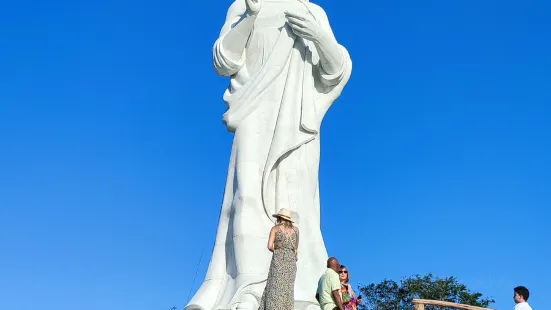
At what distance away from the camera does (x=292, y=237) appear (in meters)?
10.5

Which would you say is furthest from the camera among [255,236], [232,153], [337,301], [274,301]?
[232,153]

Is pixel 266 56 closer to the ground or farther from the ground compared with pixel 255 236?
farther from the ground

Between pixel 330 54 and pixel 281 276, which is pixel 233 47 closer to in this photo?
pixel 330 54

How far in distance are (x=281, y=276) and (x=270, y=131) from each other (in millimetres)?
4106

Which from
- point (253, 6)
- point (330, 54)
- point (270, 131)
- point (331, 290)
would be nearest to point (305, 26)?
point (330, 54)

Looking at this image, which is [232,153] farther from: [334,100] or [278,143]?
[334,100]

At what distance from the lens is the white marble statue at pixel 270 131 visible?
13.1 m

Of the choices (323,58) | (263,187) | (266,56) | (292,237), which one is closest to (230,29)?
(266,56)

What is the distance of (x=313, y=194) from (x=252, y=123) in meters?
1.52

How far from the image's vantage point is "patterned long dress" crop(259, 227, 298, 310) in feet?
33.5

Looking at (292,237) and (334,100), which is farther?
(334,100)

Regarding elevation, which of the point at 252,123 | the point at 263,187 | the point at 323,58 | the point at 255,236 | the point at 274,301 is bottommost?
the point at 274,301

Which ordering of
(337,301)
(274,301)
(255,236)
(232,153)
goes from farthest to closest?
(232,153)
(255,236)
(337,301)
(274,301)

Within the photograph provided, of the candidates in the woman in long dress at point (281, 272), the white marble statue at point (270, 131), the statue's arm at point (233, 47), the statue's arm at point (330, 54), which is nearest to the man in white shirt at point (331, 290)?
the woman in long dress at point (281, 272)
